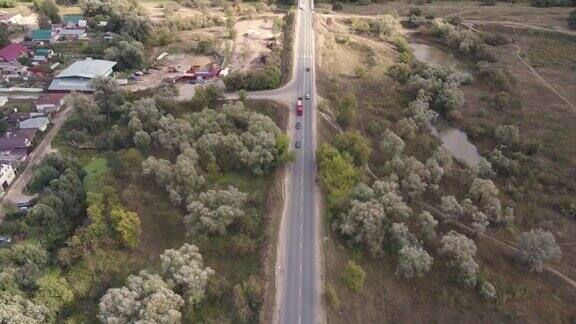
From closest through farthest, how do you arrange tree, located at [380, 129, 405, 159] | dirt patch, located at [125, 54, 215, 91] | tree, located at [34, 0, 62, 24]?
1. tree, located at [380, 129, 405, 159]
2. dirt patch, located at [125, 54, 215, 91]
3. tree, located at [34, 0, 62, 24]

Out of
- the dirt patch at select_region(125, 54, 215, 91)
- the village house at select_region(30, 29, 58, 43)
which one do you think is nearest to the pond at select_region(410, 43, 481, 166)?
the dirt patch at select_region(125, 54, 215, 91)

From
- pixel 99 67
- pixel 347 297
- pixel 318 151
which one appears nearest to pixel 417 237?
pixel 347 297

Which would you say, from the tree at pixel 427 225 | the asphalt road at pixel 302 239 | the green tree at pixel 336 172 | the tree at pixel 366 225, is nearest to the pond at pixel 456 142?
the tree at pixel 427 225

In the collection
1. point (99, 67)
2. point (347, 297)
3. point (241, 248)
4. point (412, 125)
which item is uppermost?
point (99, 67)

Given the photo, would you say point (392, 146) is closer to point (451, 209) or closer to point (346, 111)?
point (346, 111)

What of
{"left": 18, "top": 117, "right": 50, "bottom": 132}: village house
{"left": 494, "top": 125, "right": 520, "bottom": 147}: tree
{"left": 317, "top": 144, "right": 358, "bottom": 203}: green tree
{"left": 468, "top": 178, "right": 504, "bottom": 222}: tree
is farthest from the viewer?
{"left": 494, "top": 125, "right": 520, "bottom": 147}: tree

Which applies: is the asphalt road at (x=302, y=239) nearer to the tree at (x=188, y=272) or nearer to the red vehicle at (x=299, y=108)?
the red vehicle at (x=299, y=108)

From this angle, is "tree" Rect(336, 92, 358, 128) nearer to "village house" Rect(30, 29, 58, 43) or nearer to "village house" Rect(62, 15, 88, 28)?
"village house" Rect(30, 29, 58, 43)

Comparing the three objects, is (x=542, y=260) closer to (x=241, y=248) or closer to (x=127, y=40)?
(x=241, y=248)
